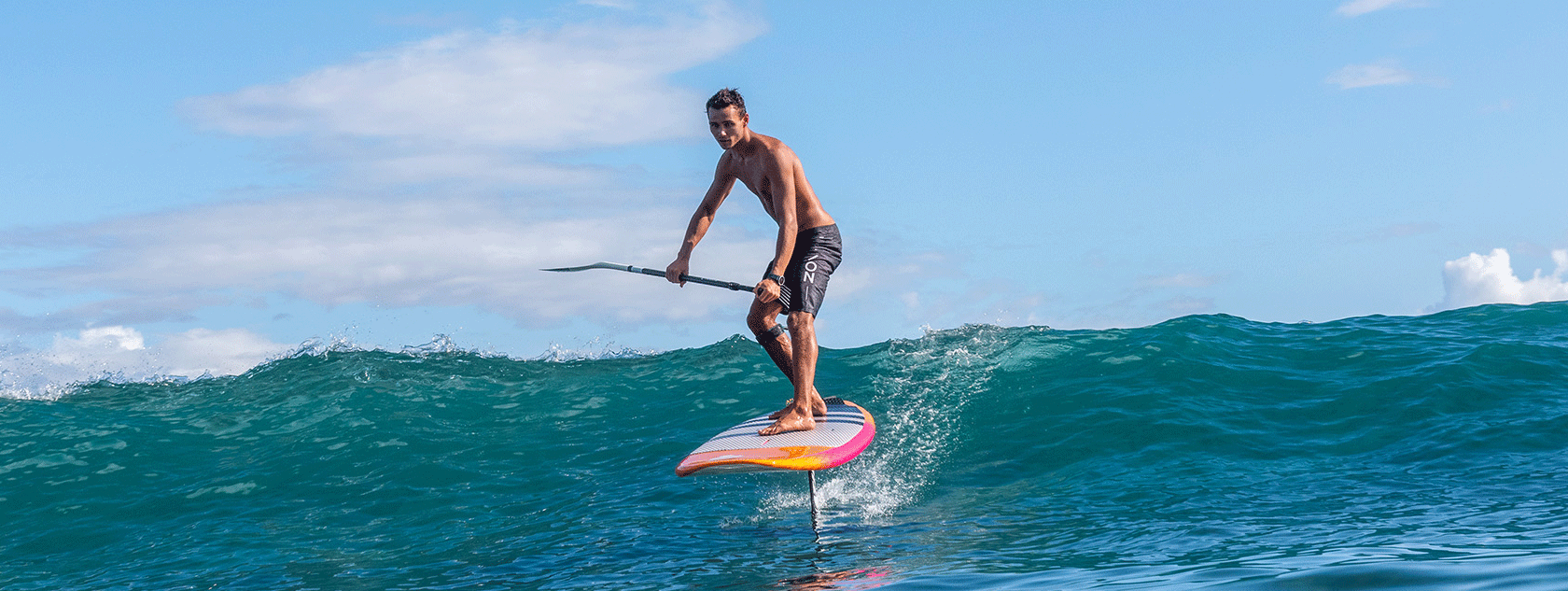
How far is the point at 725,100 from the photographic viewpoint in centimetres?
649

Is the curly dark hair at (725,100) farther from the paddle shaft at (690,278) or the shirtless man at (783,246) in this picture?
the paddle shaft at (690,278)

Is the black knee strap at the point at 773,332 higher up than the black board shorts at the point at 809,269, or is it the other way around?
the black board shorts at the point at 809,269

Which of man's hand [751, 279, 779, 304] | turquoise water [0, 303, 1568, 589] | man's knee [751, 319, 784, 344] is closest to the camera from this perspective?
turquoise water [0, 303, 1568, 589]

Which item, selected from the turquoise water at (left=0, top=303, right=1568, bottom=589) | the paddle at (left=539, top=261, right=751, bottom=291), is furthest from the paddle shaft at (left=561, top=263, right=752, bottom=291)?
the turquoise water at (left=0, top=303, right=1568, bottom=589)

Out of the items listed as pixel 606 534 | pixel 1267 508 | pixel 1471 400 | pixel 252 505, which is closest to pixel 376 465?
pixel 252 505

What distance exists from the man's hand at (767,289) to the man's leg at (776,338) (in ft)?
1.13

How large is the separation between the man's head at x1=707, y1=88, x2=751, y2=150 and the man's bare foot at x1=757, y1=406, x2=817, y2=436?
6.19 feet

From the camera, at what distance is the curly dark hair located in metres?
6.49

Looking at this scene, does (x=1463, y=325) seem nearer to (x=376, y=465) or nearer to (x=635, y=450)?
(x=635, y=450)

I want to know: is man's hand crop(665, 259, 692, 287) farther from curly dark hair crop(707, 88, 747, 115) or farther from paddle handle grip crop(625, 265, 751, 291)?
curly dark hair crop(707, 88, 747, 115)

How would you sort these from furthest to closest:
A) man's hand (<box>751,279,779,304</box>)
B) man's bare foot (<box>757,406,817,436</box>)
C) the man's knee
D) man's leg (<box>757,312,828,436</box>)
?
1. the man's knee
2. man's bare foot (<box>757,406,817,436</box>)
3. man's leg (<box>757,312,828,436</box>)
4. man's hand (<box>751,279,779,304</box>)

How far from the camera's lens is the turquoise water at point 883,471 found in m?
5.55

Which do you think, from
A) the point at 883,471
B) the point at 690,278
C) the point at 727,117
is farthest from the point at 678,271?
the point at 883,471

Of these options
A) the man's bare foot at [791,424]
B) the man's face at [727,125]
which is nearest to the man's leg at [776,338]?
the man's bare foot at [791,424]
